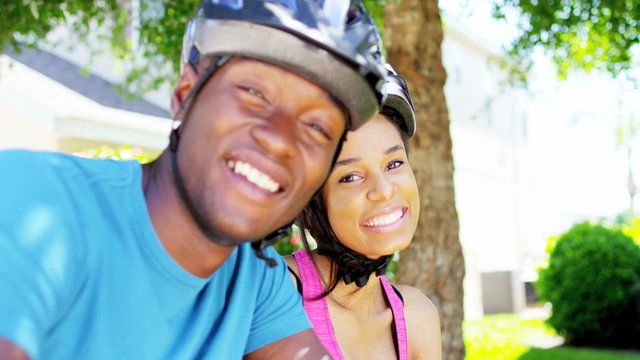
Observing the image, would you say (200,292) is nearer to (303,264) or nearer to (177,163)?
(177,163)

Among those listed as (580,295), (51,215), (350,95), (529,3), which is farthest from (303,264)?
(580,295)

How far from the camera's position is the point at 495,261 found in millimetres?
21922

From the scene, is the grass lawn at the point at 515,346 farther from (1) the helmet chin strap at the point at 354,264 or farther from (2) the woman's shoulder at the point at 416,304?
(1) the helmet chin strap at the point at 354,264

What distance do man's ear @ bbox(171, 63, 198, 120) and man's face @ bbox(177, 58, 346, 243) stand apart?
0.05 meters

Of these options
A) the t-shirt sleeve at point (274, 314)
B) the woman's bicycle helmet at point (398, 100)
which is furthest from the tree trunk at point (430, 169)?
the t-shirt sleeve at point (274, 314)

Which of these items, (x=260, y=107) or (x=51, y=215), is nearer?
(x=51, y=215)

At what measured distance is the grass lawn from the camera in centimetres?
986

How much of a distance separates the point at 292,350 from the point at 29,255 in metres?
0.84

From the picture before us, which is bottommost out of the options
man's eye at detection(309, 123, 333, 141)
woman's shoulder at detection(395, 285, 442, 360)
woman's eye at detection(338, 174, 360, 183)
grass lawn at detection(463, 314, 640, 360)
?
grass lawn at detection(463, 314, 640, 360)

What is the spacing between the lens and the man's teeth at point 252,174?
1.47 m

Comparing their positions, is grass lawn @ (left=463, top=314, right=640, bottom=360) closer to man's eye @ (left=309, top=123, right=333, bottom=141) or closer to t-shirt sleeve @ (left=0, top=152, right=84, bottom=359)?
man's eye @ (left=309, top=123, right=333, bottom=141)

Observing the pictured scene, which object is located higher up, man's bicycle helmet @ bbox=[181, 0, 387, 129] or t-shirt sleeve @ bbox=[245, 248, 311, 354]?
man's bicycle helmet @ bbox=[181, 0, 387, 129]

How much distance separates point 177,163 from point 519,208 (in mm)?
23576

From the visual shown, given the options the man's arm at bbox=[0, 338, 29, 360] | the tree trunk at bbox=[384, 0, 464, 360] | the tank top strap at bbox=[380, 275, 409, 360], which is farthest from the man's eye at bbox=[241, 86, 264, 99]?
the tree trunk at bbox=[384, 0, 464, 360]
